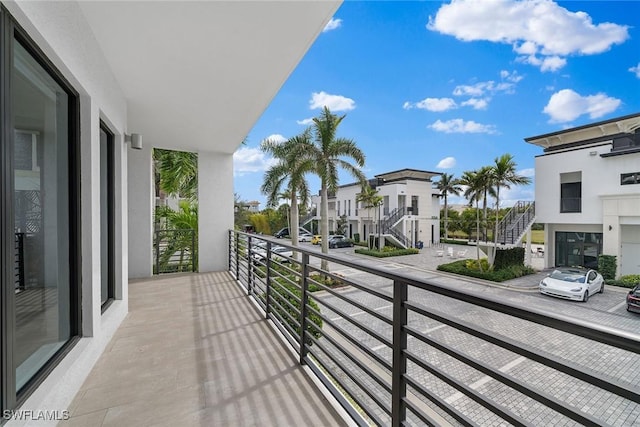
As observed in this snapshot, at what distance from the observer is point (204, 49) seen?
2.72m

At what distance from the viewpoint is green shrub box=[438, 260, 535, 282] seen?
40.8 ft

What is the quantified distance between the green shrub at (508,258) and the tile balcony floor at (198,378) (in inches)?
539

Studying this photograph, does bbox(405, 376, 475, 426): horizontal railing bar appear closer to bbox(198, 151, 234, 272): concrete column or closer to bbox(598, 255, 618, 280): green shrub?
bbox(198, 151, 234, 272): concrete column

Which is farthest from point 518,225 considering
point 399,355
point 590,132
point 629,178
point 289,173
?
point 399,355

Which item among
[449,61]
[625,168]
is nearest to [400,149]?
[449,61]

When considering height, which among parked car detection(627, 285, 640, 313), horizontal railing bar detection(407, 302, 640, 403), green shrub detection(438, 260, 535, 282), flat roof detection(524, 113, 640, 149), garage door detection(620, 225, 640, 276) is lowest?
green shrub detection(438, 260, 535, 282)

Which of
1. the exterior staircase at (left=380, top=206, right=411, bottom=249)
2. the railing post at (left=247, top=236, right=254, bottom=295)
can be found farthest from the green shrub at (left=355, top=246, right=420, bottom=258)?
the railing post at (left=247, top=236, right=254, bottom=295)

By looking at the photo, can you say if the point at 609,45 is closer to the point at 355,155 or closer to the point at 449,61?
the point at 449,61

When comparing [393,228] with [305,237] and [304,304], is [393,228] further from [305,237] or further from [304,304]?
[304,304]

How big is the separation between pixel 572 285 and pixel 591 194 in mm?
5626

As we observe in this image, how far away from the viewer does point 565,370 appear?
76 cm

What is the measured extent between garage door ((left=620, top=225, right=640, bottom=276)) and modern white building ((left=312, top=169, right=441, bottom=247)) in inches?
439

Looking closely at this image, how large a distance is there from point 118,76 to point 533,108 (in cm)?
4358

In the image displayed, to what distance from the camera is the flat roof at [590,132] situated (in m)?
13.4
